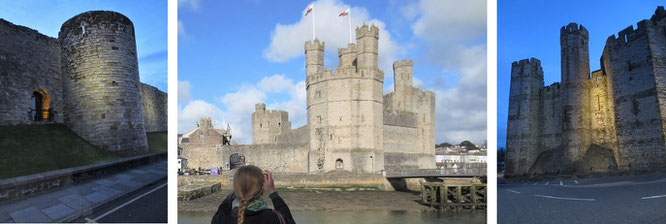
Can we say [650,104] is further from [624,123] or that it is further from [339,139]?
[339,139]

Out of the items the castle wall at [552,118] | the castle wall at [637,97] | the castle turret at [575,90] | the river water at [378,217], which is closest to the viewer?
the river water at [378,217]

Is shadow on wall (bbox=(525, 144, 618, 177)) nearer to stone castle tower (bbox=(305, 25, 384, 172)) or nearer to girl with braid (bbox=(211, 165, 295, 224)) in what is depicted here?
stone castle tower (bbox=(305, 25, 384, 172))

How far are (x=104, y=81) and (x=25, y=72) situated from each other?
85.9 inches

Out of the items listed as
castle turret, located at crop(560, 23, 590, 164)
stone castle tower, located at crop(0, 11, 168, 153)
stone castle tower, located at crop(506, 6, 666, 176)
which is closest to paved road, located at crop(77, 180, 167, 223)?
stone castle tower, located at crop(0, 11, 168, 153)

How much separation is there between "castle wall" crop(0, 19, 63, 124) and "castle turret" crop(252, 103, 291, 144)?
1845cm

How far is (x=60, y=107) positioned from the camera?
1193 centimetres

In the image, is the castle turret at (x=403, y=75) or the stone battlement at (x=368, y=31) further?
the castle turret at (x=403, y=75)

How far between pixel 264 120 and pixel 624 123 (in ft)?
70.3

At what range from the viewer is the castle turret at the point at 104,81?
10633 millimetres

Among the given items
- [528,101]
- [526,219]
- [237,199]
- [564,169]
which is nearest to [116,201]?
[237,199]

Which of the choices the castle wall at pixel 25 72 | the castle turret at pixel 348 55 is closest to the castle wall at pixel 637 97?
the castle turret at pixel 348 55

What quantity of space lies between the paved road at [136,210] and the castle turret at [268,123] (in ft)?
75.7

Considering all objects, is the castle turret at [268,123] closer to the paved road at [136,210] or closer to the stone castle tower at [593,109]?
the stone castle tower at [593,109]

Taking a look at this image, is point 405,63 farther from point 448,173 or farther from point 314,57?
point 448,173
